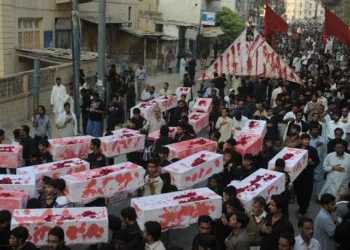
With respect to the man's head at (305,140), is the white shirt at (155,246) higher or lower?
lower

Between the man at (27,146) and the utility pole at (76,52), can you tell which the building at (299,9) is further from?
the man at (27,146)

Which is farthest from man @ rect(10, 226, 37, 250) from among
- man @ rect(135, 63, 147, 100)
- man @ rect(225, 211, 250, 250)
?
man @ rect(135, 63, 147, 100)

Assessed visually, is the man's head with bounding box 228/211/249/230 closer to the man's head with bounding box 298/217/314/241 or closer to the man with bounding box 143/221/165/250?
the man's head with bounding box 298/217/314/241

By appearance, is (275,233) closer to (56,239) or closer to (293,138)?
(56,239)

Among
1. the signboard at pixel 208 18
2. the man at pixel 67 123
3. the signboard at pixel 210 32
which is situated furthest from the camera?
the signboard at pixel 208 18

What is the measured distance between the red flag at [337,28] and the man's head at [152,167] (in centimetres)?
1063

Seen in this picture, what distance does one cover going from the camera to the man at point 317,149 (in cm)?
982

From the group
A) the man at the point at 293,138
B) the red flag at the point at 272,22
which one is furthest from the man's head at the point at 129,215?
the red flag at the point at 272,22

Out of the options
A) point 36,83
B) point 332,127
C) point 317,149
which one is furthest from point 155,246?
point 36,83

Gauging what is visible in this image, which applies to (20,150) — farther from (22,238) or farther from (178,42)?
(178,42)

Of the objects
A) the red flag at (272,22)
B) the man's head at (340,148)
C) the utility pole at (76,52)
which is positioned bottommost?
the man's head at (340,148)

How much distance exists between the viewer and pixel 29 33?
2188 cm

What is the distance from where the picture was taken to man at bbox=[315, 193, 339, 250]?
6.15 meters

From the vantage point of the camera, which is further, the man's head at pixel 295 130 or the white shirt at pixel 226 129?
the white shirt at pixel 226 129
